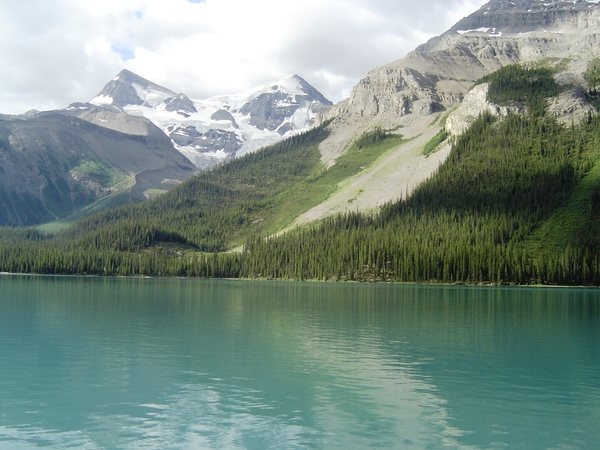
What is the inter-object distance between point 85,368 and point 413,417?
22461 millimetres

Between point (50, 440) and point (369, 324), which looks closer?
point (50, 440)

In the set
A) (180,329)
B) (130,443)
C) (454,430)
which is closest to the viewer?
(130,443)

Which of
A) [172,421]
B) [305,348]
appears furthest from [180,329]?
[172,421]

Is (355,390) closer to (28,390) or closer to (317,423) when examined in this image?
(317,423)

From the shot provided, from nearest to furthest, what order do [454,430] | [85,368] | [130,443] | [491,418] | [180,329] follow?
[130,443] < [454,430] < [491,418] < [85,368] < [180,329]

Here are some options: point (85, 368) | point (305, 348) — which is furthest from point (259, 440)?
point (305, 348)

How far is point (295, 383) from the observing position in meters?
38.0

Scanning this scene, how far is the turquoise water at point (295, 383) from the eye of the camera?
2830 cm

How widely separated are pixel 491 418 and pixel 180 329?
37.0 metres

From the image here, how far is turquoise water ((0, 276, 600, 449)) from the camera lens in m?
28.3

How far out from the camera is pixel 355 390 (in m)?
36.5

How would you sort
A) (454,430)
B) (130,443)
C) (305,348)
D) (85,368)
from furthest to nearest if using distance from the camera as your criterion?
(305,348)
(85,368)
(454,430)
(130,443)

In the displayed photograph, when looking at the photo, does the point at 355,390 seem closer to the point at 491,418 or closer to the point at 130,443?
the point at 491,418

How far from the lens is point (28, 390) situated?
3538 cm
